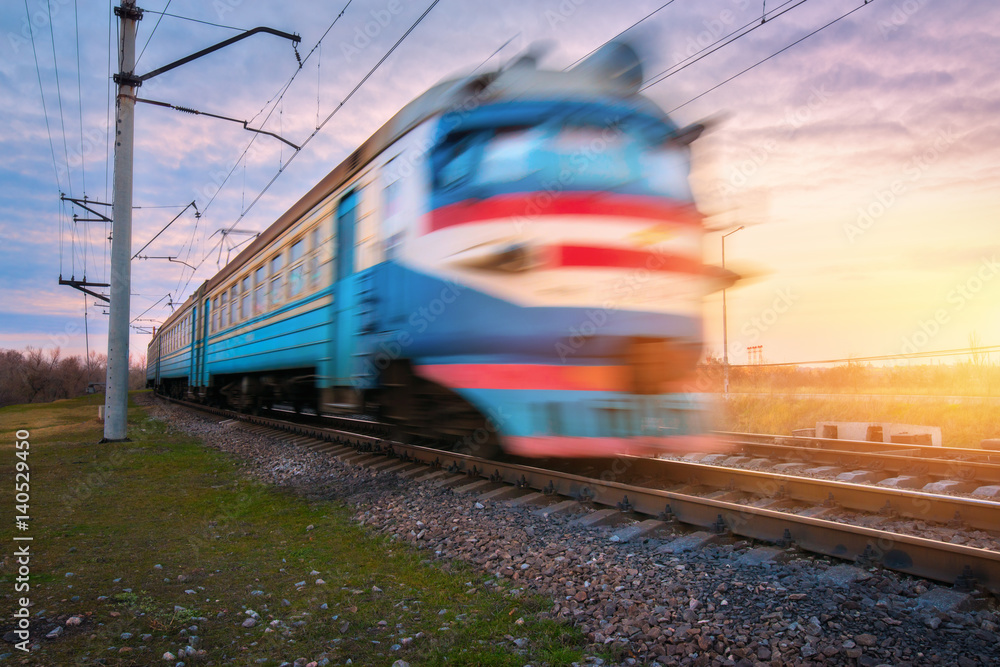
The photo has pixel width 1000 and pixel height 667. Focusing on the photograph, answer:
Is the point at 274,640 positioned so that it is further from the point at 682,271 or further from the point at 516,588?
the point at 682,271

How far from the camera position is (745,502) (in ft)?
15.9

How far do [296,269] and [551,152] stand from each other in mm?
5504

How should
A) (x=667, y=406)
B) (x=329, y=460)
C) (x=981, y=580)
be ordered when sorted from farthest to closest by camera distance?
(x=329, y=460), (x=667, y=406), (x=981, y=580)

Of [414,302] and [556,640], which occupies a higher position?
[414,302]

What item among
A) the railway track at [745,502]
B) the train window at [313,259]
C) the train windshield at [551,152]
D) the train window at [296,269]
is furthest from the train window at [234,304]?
the train windshield at [551,152]

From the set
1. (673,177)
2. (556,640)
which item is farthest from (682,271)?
(556,640)

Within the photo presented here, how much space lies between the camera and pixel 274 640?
2.84 m

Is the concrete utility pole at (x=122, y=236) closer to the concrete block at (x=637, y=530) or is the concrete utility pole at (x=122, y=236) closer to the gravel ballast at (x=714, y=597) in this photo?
the gravel ballast at (x=714, y=597)

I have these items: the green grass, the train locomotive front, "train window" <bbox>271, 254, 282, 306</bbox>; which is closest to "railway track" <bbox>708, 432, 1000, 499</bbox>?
the train locomotive front

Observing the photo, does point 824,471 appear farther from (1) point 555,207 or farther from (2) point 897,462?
(1) point 555,207

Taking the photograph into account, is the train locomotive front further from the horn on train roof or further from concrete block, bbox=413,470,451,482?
concrete block, bbox=413,470,451,482

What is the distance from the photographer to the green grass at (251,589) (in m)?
2.74

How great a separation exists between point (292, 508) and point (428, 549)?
1.92 m

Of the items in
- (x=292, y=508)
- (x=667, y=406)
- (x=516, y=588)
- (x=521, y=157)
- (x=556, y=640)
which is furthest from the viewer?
(x=292, y=508)
